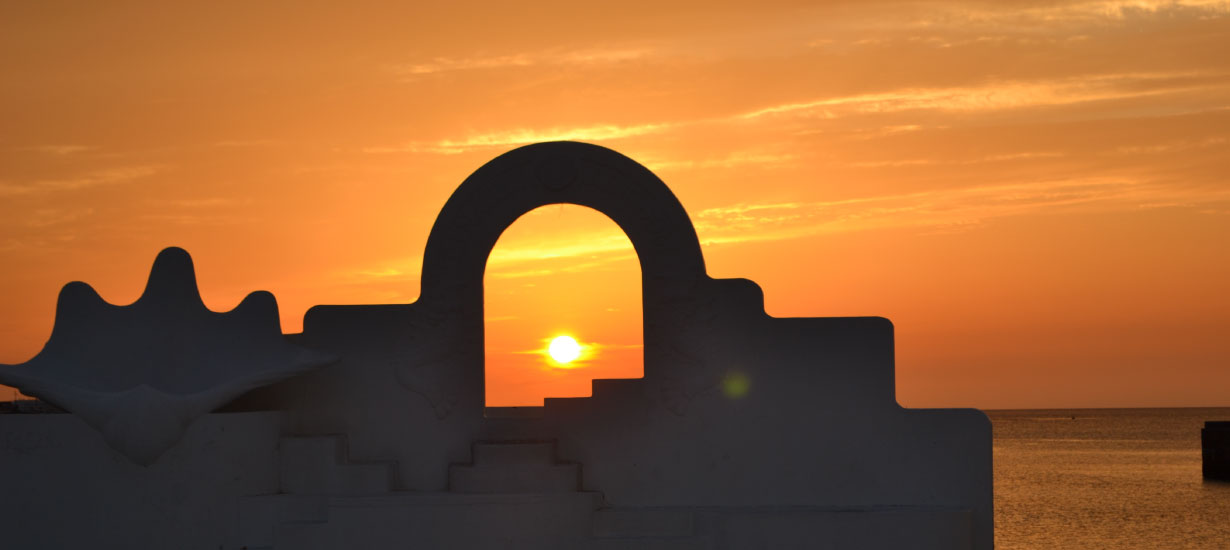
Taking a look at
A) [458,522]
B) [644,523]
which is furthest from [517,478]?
[644,523]

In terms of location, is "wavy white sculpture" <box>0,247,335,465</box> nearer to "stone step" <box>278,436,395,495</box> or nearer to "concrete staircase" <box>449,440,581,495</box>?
A: "stone step" <box>278,436,395,495</box>

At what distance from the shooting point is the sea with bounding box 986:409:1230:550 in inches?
1915

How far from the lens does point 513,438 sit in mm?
14055

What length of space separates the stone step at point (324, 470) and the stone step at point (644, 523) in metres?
2.43

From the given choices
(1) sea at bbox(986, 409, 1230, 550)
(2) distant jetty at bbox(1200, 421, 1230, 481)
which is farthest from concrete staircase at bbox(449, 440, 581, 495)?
(2) distant jetty at bbox(1200, 421, 1230, 481)

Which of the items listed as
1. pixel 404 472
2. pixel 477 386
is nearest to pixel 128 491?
pixel 404 472

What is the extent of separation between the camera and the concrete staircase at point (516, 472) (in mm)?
13562

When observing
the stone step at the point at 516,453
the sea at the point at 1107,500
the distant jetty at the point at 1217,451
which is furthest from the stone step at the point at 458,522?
the distant jetty at the point at 1217,451

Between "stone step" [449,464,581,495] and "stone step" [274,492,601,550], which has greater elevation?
"stone step" [449,464,581,495]

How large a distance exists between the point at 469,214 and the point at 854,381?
4.62 m

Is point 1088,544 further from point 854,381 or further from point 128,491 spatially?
point 128,491

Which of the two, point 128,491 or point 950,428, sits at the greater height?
point 950,428

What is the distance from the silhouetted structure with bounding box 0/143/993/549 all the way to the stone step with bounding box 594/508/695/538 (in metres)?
0.02

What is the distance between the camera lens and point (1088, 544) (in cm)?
4700
